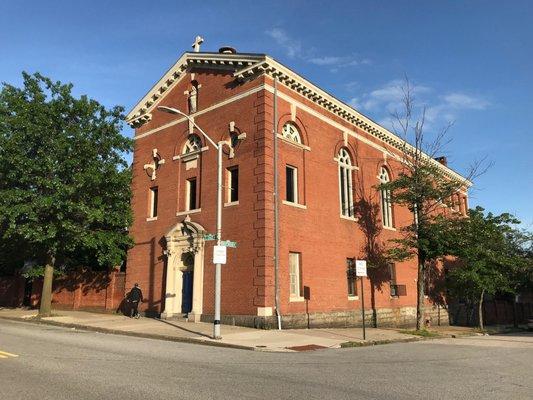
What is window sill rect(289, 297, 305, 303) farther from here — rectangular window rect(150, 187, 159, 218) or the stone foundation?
rectangular window rect(150, 187, 159, 218)

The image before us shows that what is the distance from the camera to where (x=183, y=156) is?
2423cm

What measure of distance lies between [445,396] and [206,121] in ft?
60.4

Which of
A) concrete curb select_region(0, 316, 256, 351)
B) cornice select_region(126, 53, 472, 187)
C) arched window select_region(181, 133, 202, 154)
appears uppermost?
cornice select_region(126, 53, 472, 187)

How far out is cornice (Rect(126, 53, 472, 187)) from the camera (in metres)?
21.3

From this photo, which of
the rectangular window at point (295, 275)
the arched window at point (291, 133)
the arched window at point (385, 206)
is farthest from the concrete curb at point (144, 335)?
the arched window at point (385, 206)

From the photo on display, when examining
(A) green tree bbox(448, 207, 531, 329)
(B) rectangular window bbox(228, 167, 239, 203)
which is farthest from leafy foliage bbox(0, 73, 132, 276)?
(A) green tree bbox(448, 207, 531, 329)

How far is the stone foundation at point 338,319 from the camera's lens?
18797 mm

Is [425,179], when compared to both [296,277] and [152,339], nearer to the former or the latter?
[296,277]

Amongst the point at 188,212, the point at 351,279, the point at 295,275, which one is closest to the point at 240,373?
the point at 295,275

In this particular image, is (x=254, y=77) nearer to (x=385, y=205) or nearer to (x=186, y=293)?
(x=186, y=293)

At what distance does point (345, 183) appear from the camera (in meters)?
25.8

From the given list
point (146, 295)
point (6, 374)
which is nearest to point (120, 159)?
point (146, 295)

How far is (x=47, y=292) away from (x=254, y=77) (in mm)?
15515

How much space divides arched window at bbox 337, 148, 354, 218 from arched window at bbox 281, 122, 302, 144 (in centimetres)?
347
